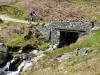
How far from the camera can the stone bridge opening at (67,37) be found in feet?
178

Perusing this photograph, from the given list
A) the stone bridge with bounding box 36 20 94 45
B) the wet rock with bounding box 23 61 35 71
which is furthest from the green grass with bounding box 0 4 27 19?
the wet rock with bounding box 23 61 35 71

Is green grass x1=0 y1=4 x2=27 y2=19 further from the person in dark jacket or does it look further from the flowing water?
the flowing water

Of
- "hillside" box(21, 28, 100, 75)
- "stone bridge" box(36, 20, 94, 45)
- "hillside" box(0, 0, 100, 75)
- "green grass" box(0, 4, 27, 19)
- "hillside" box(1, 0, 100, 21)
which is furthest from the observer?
"hillside" box(1, 0, 100, 21)

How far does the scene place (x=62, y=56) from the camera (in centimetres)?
3975

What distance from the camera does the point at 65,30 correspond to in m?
52.8

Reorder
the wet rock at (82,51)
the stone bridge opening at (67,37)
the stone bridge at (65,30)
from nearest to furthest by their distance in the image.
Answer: the wet rock at (82,51), the stone bridge at (65,30), the stone bridge opening at (67,37)

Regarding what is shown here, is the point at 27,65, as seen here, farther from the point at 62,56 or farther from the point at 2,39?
the point at 2,39

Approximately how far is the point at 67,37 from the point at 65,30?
11.6ft

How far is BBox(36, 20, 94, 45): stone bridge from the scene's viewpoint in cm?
5031

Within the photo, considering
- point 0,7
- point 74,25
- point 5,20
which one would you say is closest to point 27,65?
point 74,25

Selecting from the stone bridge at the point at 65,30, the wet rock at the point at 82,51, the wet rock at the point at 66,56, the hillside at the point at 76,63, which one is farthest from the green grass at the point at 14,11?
the wet rock at the point at 82,51

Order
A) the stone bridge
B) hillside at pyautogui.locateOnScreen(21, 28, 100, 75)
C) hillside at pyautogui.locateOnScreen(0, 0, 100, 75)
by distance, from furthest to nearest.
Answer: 1. the stone bridge
2. hillside at pyautogui.locateOnScreen(0, 0, 100, 75)
3. hillside at pyautogui.locateOnScreen(21, 28, 100, 75)

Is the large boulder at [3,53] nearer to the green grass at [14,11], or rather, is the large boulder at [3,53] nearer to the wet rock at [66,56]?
the wet rock at [66,56]

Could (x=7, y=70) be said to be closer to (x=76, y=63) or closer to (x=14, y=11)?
(x=76, y=63)
